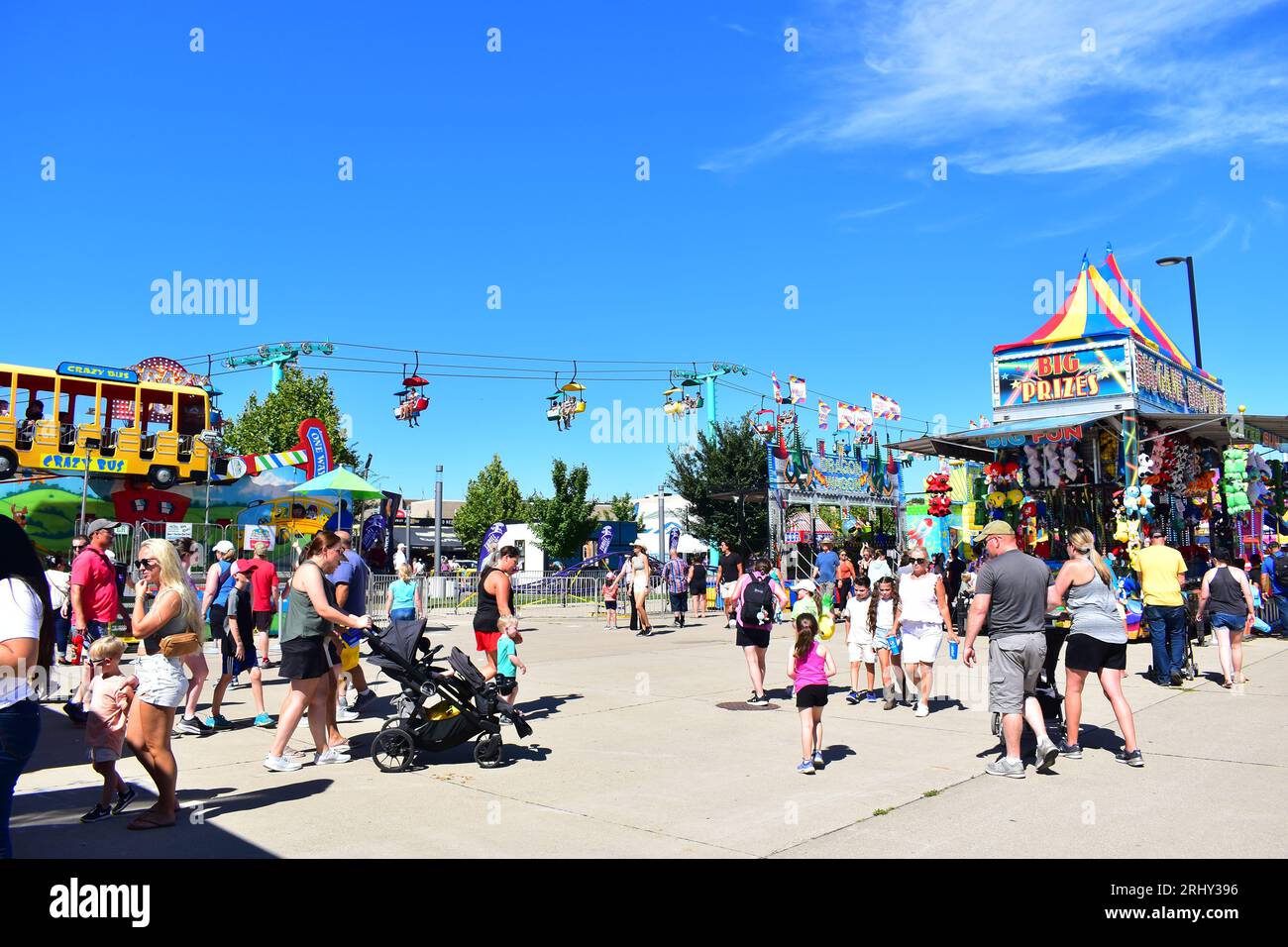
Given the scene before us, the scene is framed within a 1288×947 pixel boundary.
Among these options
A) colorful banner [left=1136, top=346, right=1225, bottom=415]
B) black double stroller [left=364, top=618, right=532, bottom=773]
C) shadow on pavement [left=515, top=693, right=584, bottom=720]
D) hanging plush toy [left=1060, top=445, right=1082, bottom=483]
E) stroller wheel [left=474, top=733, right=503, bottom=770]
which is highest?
colorful banner [left=1136, top=346, right=1225, bottom=415]

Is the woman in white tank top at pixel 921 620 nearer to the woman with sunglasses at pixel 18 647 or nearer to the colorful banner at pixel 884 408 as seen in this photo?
the woman with sunglasses at pixel 18 647

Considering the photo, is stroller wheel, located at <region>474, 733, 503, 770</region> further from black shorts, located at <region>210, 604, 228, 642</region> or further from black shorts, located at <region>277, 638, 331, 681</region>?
black shorts, located at <region>210, 604, 228, 642</region>

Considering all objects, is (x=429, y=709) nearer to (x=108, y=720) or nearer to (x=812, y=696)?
(x=108, y=720)

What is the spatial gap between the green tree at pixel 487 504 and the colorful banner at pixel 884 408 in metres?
26.5

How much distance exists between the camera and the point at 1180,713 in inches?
356

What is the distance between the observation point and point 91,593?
29.0 ft

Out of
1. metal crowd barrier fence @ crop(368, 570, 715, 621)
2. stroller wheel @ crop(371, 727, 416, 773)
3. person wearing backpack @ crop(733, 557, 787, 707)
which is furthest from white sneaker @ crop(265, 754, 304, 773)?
metal crowd barrier fence @ crop(368, 570, 715, 621)

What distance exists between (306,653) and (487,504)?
45.7 metres

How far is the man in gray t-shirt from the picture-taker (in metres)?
6.68

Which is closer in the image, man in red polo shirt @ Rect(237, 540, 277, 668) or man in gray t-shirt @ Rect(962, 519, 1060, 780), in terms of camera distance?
man in gray t-shirt @ Rect(962, 519, 1060, 780)

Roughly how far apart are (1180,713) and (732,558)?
1180 centimetres

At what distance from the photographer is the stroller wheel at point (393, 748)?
22.7 ft

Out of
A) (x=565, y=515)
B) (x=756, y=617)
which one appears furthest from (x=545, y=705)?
(x=565, y=515)

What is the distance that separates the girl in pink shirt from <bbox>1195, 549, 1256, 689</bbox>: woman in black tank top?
6.25m
